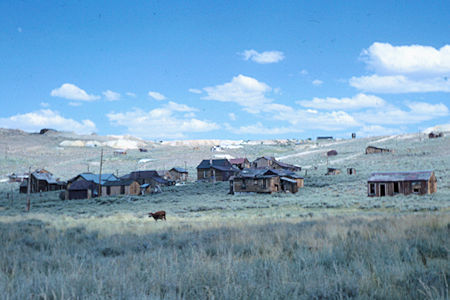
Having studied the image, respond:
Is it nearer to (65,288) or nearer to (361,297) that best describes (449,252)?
(361,297)

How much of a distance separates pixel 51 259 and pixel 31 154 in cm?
12645

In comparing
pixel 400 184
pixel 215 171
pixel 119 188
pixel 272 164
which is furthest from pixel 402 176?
pixel 272 164

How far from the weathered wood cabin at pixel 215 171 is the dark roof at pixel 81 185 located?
20.1 m

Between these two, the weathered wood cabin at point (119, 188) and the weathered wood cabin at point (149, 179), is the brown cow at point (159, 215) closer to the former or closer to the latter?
the weathered wood cabin at point (119, 188)

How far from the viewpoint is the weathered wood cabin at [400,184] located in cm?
3869

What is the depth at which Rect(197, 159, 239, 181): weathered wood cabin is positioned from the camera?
67.5 m

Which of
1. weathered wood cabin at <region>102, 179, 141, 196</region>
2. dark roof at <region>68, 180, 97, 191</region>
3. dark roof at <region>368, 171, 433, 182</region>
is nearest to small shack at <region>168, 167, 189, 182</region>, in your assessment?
weathered wood cabin at <region>102, 179, 141, 196</region>

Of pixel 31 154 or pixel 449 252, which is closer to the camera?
pixel 449 252

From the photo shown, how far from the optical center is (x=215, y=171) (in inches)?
2667

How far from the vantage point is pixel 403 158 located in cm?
7700

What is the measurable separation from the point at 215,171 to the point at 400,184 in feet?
112

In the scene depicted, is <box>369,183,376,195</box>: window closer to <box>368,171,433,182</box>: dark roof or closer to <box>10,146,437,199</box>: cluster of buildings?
<box>10,146,437,199</box>: cluster of buildings

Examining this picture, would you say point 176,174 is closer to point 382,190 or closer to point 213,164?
point 213,164

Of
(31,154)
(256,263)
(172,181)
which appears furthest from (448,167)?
(31,154)
